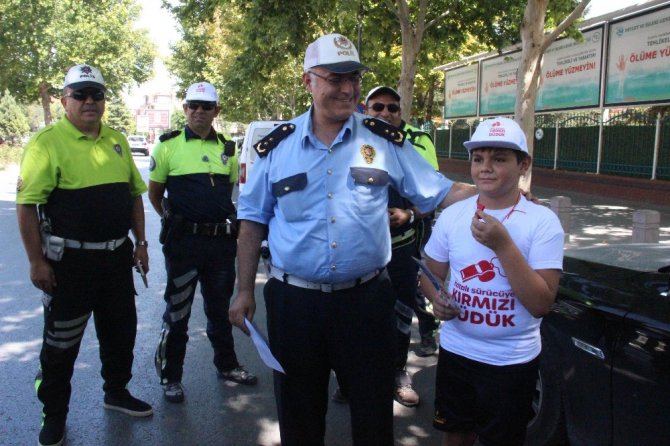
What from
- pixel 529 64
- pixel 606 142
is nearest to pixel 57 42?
pixel 606 142

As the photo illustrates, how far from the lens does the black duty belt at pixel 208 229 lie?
162 inches

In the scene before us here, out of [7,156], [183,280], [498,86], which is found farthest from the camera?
[7,156]

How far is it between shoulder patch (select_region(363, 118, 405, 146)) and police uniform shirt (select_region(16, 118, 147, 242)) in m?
1.69

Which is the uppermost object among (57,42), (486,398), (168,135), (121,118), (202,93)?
(57,42)

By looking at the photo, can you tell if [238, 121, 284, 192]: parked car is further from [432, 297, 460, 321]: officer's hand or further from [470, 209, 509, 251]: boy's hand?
[470, 209, 509, 251]: boy's hand

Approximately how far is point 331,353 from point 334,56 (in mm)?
1217

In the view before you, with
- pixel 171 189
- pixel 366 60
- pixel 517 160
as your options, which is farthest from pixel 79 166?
pixel 366 60

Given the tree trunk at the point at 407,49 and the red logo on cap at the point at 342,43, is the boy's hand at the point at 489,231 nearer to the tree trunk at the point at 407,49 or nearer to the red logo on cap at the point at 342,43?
the red logo on cap at the point at 342,43

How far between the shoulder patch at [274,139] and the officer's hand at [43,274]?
151cm

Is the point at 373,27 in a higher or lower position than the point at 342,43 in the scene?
higher

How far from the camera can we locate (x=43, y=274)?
3334 mm

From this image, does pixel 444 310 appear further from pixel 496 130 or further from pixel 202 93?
pixel 202 93

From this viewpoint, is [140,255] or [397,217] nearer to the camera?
[397,217]

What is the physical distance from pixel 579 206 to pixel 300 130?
43.8 feet
